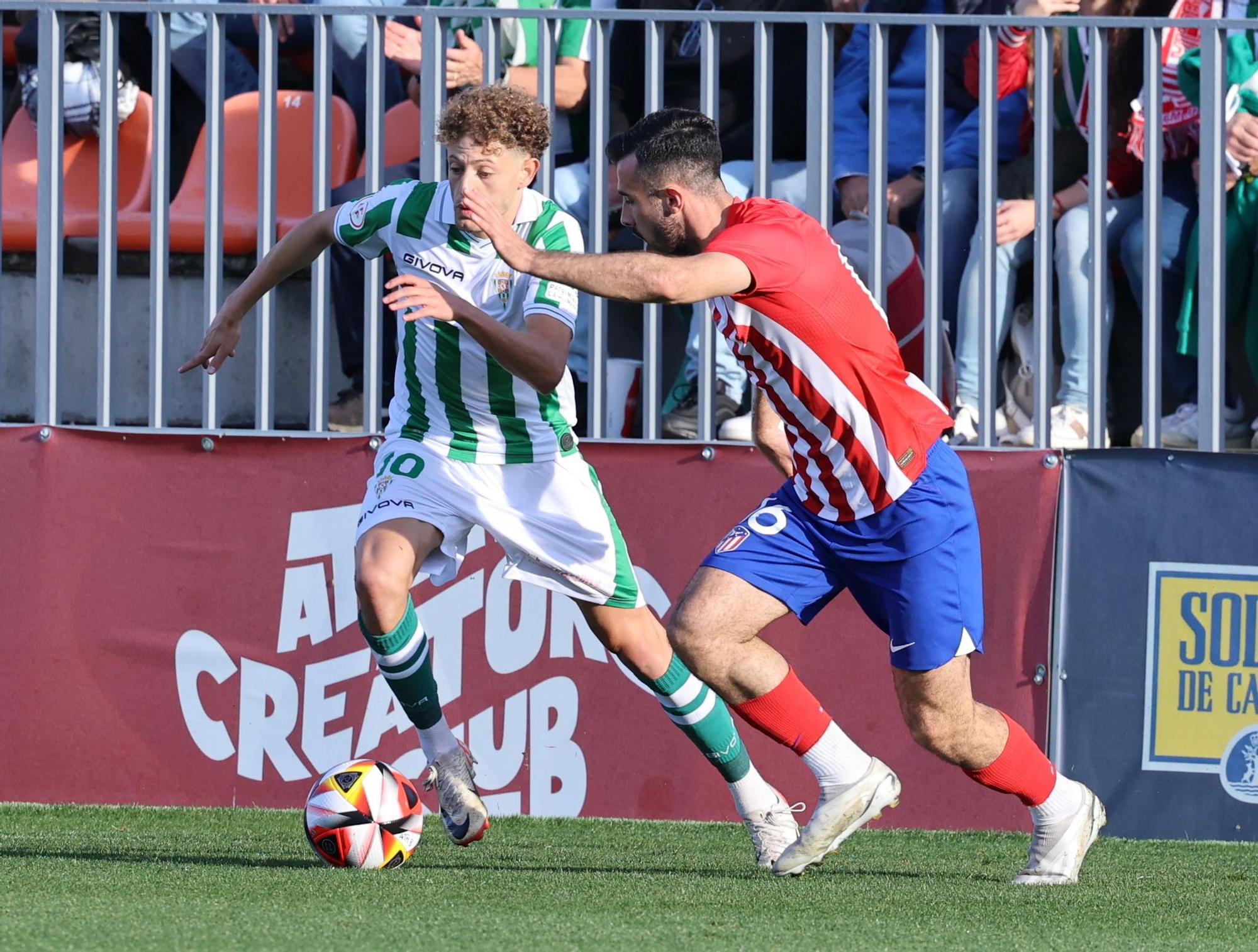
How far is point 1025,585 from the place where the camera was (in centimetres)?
589

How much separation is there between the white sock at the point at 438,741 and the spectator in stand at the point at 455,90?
1.42 m

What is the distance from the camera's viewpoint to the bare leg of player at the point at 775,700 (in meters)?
4.59

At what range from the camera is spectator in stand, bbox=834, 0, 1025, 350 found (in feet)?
20.6

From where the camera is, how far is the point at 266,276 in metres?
5.20

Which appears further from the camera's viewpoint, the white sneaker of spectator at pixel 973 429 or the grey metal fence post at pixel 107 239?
the grey metal fence post at pixel 107 239

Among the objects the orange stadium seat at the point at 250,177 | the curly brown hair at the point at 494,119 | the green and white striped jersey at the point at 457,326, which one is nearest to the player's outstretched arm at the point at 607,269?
the curly brown hair at the point at 494,119

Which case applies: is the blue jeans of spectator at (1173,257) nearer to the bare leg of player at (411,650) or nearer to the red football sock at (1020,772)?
the red football sock at (1020,772)

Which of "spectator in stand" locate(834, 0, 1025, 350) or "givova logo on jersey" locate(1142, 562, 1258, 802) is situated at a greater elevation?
"spectator in stand" locate(834, 0, 1025, 350)

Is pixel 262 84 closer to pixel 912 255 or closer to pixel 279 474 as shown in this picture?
pixel 279 474

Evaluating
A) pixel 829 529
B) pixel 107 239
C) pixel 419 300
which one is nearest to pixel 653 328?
pixel 829 529

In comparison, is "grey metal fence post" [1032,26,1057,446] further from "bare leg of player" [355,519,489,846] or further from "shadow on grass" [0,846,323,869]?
"shadow on grass" [0,846,323,869]

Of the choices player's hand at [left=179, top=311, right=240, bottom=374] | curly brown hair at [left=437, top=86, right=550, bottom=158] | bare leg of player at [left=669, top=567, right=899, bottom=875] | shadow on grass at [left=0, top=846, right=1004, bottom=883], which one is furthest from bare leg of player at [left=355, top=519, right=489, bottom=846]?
curly brown hair at [left=437, top=86, right=550, bottom=158]

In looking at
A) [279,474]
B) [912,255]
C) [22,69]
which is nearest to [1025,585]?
[912,255]

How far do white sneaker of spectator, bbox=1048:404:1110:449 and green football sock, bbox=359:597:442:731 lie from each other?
2.34 meters
